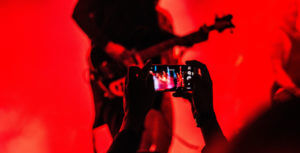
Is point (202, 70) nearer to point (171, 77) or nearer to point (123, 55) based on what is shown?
point (171, 77)

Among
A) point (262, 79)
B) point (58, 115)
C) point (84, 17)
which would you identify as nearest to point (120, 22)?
point (84, 17)

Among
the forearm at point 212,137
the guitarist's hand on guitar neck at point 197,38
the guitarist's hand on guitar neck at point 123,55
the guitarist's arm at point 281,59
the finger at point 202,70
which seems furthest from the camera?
the guitarist's hand on guitar neck at point 123,55

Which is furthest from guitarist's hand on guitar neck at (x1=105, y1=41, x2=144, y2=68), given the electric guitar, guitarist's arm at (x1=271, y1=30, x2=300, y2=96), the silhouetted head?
the silhouetted head

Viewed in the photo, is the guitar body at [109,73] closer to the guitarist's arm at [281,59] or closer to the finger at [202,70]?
the finger at [202,70]

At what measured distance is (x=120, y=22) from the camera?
1.45m

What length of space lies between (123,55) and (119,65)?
78 mm

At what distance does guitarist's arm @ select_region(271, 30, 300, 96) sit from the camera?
3.51 feet

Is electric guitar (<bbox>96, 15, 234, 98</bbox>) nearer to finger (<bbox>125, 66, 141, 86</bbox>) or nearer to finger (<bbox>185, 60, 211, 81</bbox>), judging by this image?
finger (<bbox>185, 60, 211, 81</bbox>)

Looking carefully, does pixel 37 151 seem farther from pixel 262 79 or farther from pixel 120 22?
pixel 262 79

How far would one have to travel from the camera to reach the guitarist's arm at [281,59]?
1.07m

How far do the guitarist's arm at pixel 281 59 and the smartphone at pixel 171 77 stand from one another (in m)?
0.69

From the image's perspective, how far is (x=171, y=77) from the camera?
693 millimetres

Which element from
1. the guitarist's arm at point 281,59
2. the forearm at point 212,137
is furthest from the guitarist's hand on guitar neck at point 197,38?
the forearm at point 212,137

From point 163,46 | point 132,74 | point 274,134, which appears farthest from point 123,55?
point 274,134
